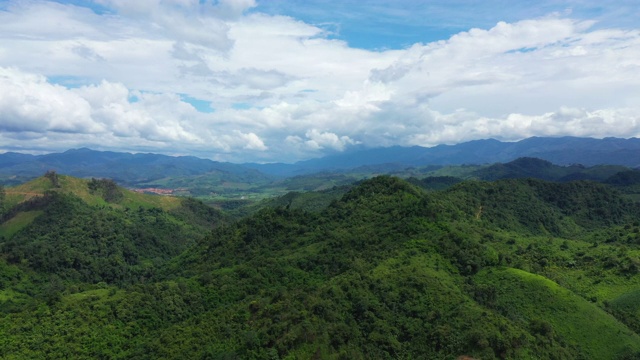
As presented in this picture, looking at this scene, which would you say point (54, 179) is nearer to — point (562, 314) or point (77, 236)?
point (77, 236)

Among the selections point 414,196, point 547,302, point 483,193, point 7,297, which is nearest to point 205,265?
point 7,297

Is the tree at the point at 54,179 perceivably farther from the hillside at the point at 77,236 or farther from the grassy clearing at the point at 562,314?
the grassy clearing at the point at 562,314

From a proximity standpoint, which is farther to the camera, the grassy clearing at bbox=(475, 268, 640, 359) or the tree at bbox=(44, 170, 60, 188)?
the tree at bbox=(44, 170, 60, 188)

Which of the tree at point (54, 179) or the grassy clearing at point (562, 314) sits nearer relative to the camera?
the grassy clearing at point (562, 314)

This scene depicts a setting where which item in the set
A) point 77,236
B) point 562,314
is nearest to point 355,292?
point 562,314

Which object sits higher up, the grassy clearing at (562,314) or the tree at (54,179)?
the tree at (54,179)

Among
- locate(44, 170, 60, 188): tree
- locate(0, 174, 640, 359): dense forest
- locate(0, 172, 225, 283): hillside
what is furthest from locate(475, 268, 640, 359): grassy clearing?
locate(44, 170, 60, 188): tree

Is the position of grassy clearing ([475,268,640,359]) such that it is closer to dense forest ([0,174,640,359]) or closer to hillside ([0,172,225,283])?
dense forest ([0,174,640,359])

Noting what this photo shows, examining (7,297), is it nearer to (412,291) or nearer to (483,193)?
(412,291)

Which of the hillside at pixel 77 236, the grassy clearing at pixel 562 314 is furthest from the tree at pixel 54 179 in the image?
the grassy clearing at pixel 562 314
